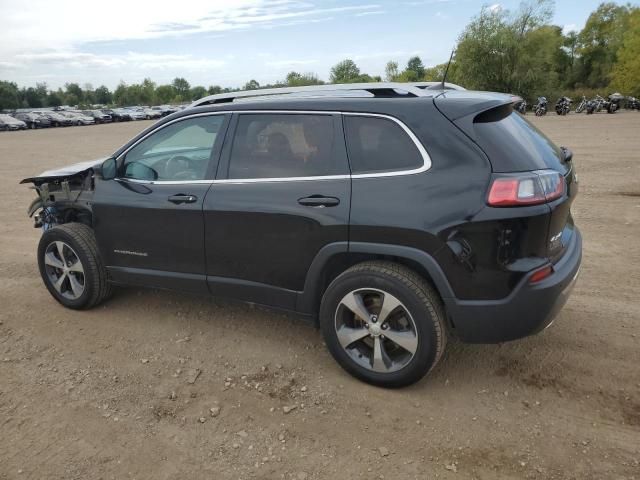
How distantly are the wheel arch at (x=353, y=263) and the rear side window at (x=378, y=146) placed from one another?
470mm

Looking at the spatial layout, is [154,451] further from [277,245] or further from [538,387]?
[538,387]

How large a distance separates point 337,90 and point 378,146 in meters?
0.68

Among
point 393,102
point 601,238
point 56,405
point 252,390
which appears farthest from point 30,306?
point 601,238

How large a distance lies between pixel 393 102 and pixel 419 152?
370 mm

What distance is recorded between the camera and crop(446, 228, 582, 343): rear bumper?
2783 millimetres

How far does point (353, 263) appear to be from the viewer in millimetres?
3287

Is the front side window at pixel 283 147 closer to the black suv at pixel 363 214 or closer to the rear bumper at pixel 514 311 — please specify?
the black suv at pixel 363 214

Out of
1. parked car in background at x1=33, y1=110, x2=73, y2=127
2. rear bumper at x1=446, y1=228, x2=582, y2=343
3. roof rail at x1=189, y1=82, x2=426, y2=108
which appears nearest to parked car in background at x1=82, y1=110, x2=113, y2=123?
parked car in background at x1=33, y1=110, x2=73, y2=127

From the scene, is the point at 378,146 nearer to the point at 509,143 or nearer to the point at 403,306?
the point at 509,143

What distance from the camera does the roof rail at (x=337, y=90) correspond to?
10.5ft

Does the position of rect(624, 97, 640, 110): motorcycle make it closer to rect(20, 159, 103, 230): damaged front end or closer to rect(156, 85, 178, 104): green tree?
rect(20, 159, 103, 230): damaged front end

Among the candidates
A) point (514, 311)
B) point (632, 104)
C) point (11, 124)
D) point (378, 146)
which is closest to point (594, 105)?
point (632, 104)

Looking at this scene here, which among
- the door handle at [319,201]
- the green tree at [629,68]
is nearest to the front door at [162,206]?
the door handle at [319,201]

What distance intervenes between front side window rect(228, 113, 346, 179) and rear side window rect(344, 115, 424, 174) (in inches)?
4.6
